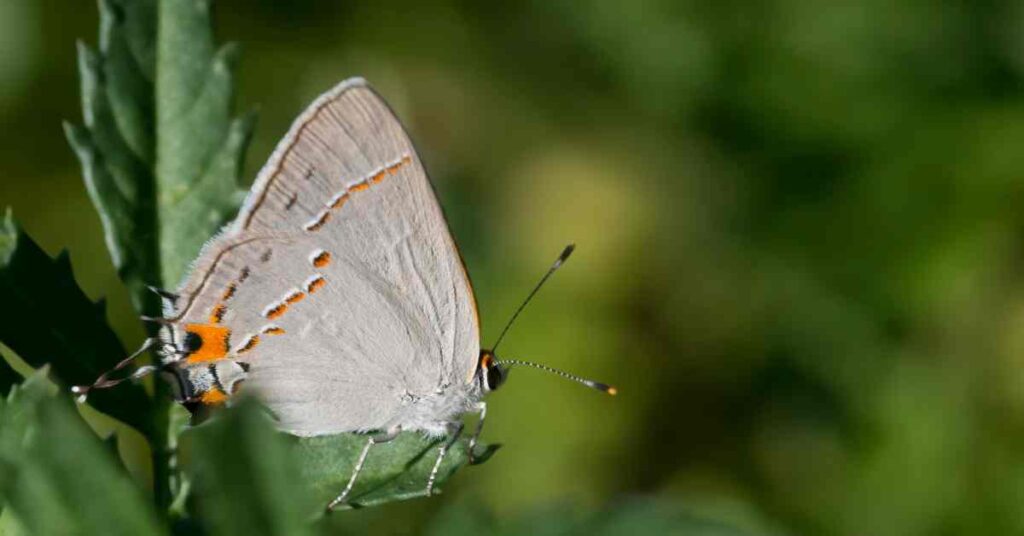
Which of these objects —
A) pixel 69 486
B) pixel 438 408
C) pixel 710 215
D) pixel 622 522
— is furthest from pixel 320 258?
pixel 710 215

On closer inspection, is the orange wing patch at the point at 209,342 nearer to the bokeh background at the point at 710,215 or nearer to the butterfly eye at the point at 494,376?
the butterfly eye at the point at 494,376

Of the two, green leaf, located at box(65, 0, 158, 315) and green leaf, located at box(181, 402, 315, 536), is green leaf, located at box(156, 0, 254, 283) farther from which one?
green leaf, located at box(181, 402, 315, 536)

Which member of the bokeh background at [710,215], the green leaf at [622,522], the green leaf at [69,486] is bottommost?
the bokeh background at [710,215]

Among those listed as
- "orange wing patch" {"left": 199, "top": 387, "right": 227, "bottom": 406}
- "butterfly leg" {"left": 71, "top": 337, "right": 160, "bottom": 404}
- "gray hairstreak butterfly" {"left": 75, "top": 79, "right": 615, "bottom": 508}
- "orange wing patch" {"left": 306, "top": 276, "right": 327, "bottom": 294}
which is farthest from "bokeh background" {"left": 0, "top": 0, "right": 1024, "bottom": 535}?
"butterfly leg" {"left": 71, "top": 337, "right": 160, "bottom": 404}

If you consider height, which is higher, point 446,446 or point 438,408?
point 446,446

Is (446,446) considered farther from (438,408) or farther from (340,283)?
(340,283)

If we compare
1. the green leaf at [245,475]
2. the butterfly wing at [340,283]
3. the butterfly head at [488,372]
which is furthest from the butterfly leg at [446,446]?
the green leaf at [245,475]
